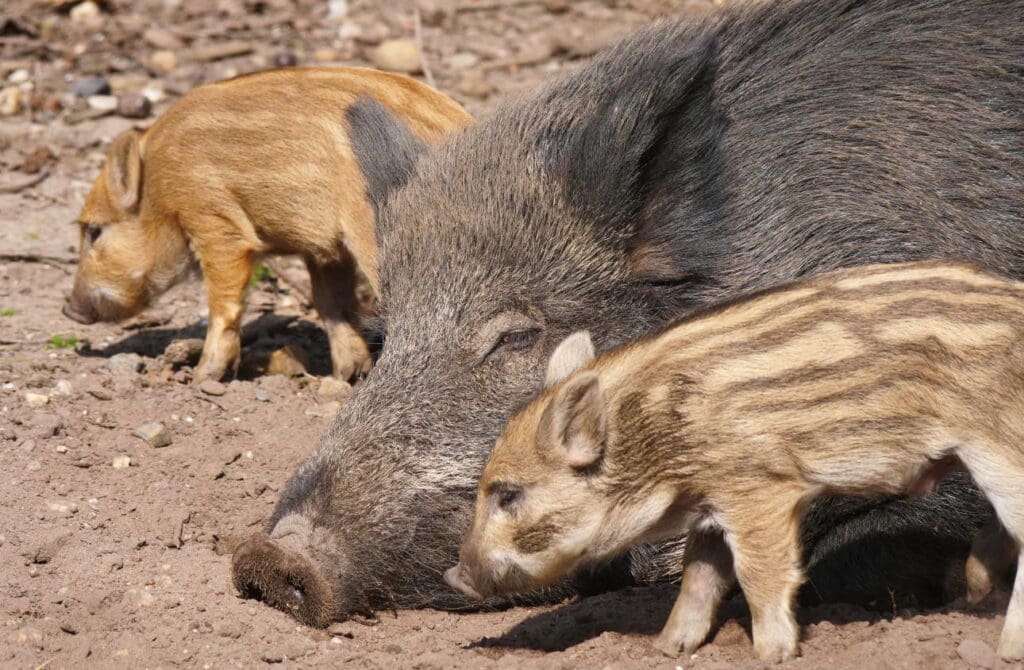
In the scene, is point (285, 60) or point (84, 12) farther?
point (84, 12)

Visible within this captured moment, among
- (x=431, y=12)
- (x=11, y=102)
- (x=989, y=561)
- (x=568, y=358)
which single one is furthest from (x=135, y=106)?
(x=989, y=561)

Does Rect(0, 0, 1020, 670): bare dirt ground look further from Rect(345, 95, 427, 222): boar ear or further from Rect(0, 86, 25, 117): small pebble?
Rect(345, 95, 427, 222): boar ear

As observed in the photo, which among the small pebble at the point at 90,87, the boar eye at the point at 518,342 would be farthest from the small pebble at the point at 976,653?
the small pebble at the point at 90,87

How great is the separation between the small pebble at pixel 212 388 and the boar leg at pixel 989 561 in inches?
121

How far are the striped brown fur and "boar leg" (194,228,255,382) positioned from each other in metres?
2.64

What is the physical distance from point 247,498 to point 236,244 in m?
1.64

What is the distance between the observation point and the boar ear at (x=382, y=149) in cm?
484

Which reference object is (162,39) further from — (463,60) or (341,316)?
(341,316)

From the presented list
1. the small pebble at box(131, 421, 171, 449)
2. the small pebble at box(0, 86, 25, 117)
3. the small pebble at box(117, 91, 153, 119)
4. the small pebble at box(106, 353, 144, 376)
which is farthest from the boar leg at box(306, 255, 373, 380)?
the small pebble at box(0, 86, 25, 117)

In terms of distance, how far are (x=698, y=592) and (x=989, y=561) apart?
2.62ft

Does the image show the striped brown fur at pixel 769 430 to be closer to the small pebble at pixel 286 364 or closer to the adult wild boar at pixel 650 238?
the adult wild boar at pixel 650 238

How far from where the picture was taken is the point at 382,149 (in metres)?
4.93

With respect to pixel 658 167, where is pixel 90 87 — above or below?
below

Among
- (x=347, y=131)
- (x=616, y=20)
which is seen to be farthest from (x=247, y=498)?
(x=616, y=20)
